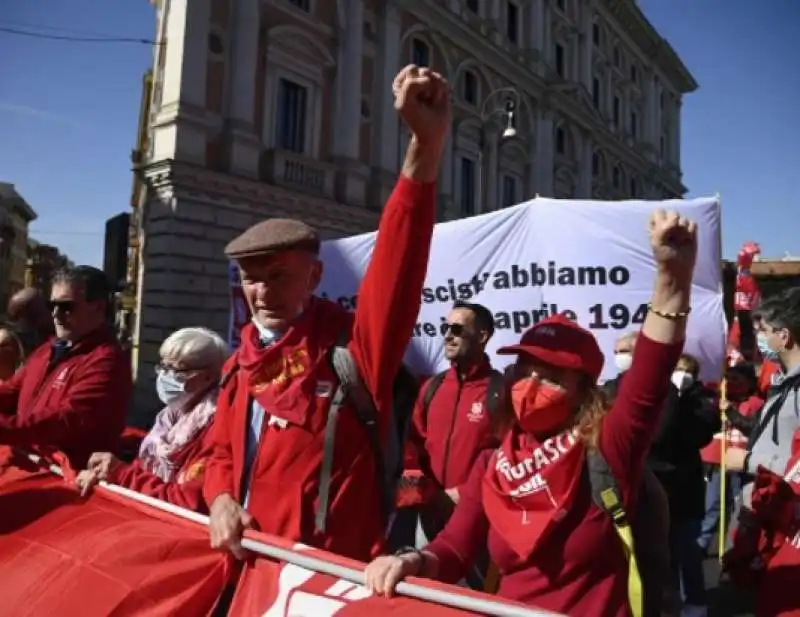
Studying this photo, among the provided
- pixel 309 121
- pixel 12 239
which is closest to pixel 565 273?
pixel 309 121

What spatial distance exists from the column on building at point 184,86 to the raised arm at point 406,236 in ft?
41.9

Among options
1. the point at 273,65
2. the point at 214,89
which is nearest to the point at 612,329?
the point at 214,89

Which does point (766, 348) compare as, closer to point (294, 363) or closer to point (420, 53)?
point (294, 363)

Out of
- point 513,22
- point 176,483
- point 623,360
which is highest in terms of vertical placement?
point 513,22

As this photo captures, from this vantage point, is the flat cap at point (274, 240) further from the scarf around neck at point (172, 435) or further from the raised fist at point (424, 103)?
the scarf around neck at point (172, 435)

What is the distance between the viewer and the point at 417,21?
19516 mm

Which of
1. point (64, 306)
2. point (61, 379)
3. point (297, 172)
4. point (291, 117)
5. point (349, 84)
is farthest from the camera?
point (349, 84)

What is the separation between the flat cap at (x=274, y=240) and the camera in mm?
1803

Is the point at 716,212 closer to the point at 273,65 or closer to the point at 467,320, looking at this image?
the point at 467,320

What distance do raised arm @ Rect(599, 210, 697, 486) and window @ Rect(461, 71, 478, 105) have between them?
69.5ft

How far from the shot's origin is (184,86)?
13.7 meters

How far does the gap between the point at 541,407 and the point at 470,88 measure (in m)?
21.7

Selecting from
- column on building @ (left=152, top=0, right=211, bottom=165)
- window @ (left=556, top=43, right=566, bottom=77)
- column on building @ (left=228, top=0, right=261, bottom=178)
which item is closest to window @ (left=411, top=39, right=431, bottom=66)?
column on building @ (left=228, top=0, right=261, bottom=178)

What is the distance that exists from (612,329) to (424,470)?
4.80 ft
